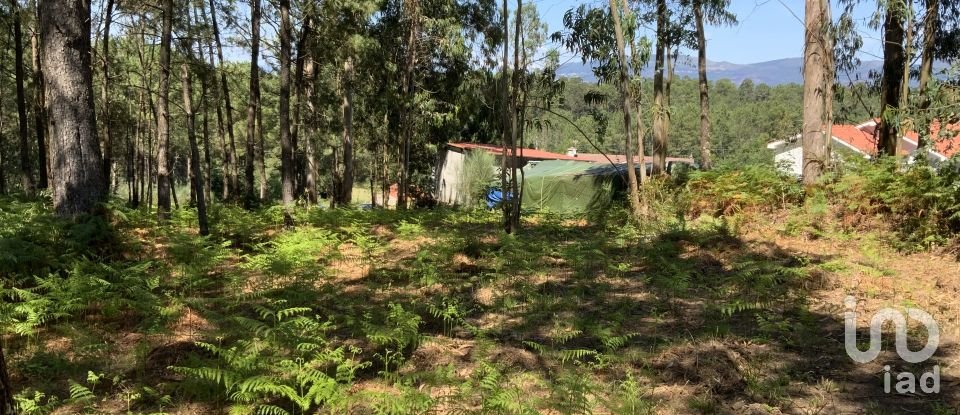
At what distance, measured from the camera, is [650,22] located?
16125 millimetres

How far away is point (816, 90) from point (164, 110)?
12122mm

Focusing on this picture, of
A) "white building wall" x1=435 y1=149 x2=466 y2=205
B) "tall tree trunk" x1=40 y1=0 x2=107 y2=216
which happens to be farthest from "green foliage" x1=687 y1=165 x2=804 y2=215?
"white building wall" x1=435 y1=149 x2=466 y2=205

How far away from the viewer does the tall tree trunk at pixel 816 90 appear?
33.3ft

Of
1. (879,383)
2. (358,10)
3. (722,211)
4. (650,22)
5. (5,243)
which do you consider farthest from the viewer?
(650,22)

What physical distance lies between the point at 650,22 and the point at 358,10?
8630 millimetres

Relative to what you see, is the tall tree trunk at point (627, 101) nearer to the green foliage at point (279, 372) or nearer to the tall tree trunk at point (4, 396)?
the green foliage at point (279, 372)

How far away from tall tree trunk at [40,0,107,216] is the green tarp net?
44.2 feet

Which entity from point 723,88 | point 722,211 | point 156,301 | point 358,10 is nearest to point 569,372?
point 156,301

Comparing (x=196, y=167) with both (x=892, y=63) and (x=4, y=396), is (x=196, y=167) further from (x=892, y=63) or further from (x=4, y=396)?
(x=892, y=63)

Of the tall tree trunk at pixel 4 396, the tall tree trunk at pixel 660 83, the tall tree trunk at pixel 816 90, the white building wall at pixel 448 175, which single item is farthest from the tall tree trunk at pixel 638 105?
the white building wall at pixel 448 175

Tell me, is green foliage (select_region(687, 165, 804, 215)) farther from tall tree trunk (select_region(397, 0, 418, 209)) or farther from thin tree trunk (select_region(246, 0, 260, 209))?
thin tree trunk (select_region(246, 0, 260, 209))

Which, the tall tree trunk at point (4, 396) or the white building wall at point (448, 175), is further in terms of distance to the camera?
the white building wall at point (448, 175)

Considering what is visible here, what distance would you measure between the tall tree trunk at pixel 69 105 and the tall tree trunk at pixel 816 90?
12057 millimetres

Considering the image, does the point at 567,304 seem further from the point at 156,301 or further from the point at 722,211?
the point at 722,211
